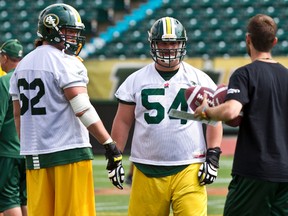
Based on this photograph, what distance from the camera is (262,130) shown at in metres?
4.91

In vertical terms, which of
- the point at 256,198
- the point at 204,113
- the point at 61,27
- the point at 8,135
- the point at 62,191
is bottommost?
the point at 8,135

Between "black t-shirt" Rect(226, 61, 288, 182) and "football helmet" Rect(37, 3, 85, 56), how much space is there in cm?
128

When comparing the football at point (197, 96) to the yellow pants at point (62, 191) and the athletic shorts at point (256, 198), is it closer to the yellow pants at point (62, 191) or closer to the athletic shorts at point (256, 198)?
the athletic shorts at point (256, 198)

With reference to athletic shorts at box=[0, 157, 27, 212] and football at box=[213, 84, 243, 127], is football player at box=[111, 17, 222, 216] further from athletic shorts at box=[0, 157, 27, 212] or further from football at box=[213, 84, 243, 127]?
athletic shorts at box=[0, 157, 27, 212]

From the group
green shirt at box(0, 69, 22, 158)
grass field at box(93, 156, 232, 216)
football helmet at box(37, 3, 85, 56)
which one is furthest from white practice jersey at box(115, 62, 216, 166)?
grass field at box(93, 156, 232, 216)

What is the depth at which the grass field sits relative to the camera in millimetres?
9777

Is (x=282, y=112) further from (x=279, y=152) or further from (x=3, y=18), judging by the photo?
(x=3, y=18)

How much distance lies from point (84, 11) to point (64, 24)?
16954 millimetres

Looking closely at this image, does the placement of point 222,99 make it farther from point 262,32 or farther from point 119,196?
point 119,196

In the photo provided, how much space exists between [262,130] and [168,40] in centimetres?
122

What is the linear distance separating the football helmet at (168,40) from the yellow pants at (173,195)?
771 mm

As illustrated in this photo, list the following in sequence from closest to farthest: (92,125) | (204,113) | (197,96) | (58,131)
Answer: (204,113) < (197,96) < (92,125) < (58,131)

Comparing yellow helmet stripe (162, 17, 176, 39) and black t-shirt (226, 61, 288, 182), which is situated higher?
yellow helmet stripe (162, 17, 176, 39)

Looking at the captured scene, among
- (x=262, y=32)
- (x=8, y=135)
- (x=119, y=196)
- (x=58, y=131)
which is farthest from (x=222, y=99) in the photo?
(x=119, y=196)
